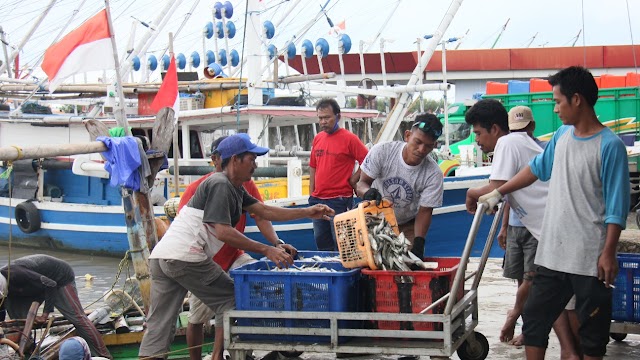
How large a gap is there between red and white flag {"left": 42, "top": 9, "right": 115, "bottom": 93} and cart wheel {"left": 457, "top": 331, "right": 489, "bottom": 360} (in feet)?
16.2

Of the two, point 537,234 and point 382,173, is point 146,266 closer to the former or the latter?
point 382,173

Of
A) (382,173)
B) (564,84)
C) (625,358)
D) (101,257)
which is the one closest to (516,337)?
(625,358)

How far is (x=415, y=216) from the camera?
585 centimetres

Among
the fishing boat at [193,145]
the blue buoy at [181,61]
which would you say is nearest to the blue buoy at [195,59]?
the blue buoy at [181,61]

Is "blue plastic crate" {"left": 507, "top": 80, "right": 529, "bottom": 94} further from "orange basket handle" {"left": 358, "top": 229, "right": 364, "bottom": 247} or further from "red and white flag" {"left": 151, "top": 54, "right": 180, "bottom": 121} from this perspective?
"orange basket handle" {"left": 358, "top": 229, "right": 364, "bottom": 247}

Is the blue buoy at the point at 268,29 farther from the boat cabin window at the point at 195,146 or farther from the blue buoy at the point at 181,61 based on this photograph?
the blue buoy at the point at 181,61

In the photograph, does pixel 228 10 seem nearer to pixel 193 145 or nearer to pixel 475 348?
pixel 193 145

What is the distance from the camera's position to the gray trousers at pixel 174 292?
5027mm

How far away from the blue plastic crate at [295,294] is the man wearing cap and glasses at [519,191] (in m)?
0.91

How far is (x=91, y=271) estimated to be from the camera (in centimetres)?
1537

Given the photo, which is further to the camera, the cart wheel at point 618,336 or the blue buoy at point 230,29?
the blue buoy at point 230,29

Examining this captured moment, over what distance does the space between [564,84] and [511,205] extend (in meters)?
1.25

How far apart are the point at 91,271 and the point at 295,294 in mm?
11592

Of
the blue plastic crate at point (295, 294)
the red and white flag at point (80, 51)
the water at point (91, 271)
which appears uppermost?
the red and white flag at point (80, 51)
